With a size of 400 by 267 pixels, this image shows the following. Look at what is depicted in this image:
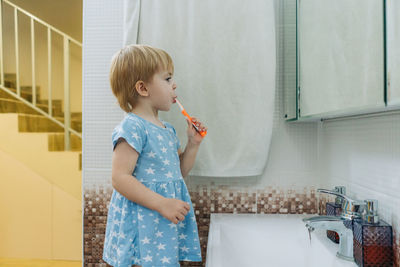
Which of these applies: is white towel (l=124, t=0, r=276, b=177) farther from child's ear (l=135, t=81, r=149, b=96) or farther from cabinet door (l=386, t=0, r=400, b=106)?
cabinet door (l=386, t=0, r=400, b=106)

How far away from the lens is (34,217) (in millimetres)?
2648

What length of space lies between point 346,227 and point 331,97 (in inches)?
12.3

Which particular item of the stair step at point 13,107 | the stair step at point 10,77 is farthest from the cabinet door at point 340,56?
the stair step at point 10,77

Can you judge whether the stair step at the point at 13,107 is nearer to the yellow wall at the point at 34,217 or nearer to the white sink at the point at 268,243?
the yellow wall at the point at 34,217

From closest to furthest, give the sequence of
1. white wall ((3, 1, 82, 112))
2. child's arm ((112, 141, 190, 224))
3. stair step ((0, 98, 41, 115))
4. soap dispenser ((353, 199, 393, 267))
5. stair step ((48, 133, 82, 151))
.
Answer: soap dispenser ((353, 199, 393, 267)) → child's arm ((112, 141, 190, 224)) → stair step ((48, 133, 82, 151)) → stair step ((0, 98, 41, 115)) → white wall ((3, 1, 82, 112))

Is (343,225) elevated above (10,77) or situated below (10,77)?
below

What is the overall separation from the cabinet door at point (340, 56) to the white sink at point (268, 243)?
365mm

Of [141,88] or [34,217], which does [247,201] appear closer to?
[141,88]

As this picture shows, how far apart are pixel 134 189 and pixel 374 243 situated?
584 mm

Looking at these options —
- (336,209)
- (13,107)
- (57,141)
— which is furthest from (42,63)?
(336,209)

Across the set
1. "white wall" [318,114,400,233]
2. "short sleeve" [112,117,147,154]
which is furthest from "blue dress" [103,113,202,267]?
"white wall" [318,114,400,233]

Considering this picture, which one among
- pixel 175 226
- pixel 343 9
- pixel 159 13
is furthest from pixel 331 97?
pixel 159 13

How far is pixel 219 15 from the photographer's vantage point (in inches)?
45.6

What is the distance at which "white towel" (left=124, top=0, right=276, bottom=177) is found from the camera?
1.15m
